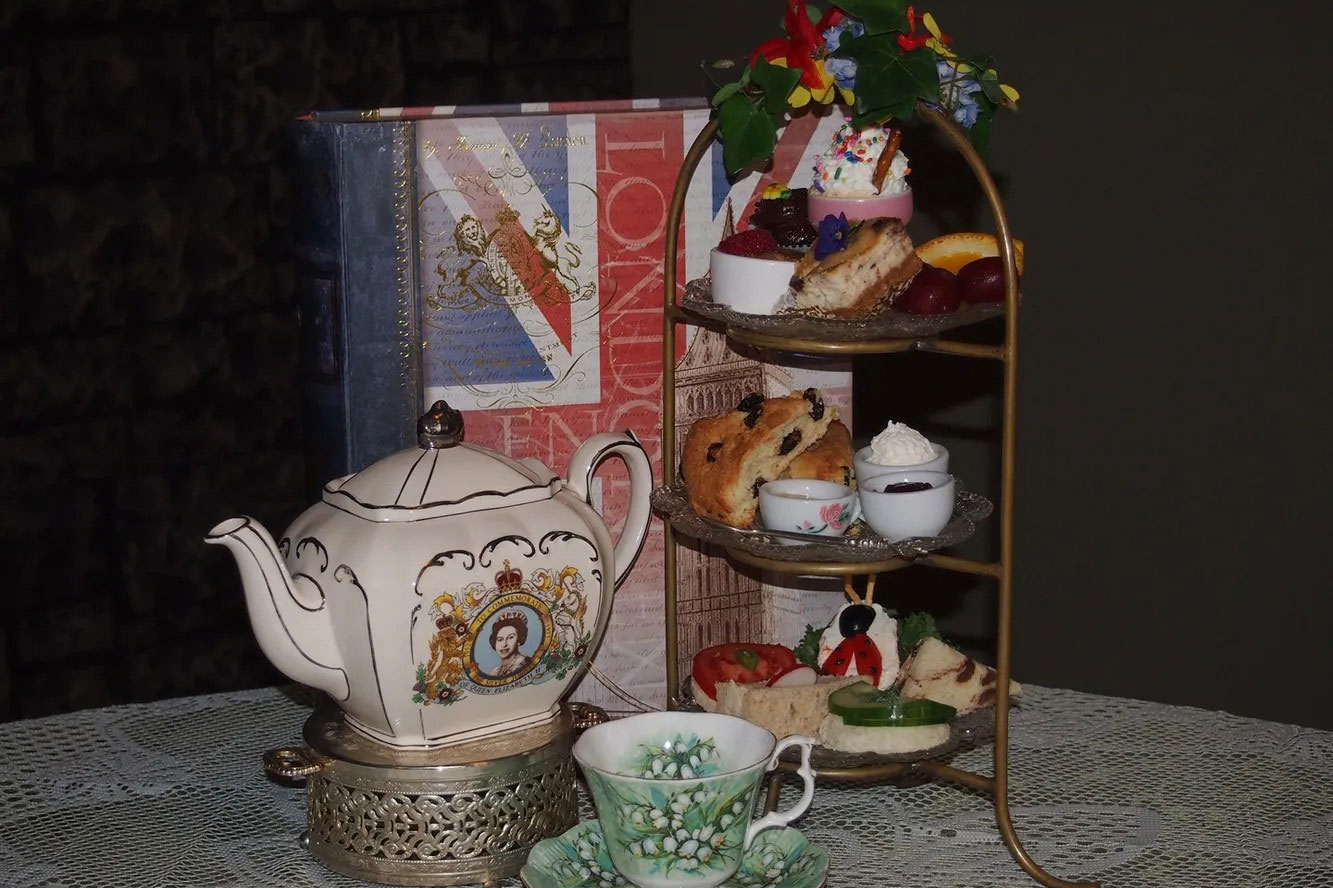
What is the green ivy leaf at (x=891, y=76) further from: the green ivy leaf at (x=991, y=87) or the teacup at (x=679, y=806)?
the teacup at (x=679, y=806)

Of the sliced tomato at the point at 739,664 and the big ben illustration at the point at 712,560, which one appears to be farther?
the big ben illustration at the point at 712,560

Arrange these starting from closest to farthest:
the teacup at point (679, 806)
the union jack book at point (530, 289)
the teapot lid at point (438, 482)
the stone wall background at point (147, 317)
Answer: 1. the teacup at point (679, 806)
2. the teapot lid at point (438, 482)
3. the union jack book at point (530, 289)
4. the stone wall background at point (147, 317)

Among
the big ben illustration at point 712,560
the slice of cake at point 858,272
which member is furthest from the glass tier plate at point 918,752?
the slice of cake at point 858,272

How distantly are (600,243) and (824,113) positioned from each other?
0.24 m

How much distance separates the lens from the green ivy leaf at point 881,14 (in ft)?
4.33

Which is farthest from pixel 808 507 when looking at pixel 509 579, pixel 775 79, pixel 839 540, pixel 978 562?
pixel 775 79

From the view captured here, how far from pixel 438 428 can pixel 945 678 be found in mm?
467

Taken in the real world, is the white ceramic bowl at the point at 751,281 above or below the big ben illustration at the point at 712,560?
above

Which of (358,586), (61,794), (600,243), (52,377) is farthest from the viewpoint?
(52,377)

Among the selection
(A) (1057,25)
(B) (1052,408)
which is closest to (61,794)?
(B) (1052,408)

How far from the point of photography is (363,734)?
4.35 feet

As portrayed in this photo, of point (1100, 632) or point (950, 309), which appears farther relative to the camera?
point (1100, 632)

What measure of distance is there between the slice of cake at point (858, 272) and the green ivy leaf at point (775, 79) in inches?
5.4

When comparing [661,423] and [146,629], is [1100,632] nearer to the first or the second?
[661,423]
